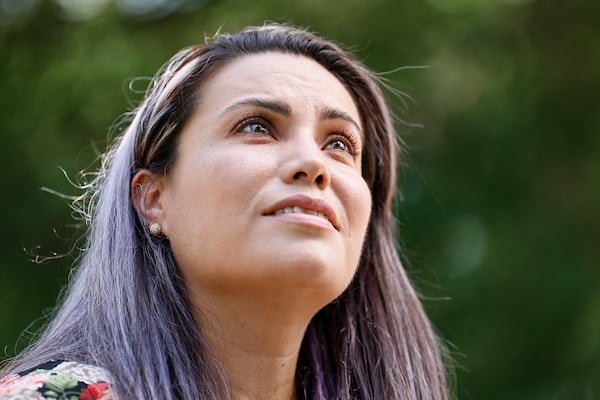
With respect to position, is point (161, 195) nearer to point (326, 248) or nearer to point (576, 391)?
point (326, 248)

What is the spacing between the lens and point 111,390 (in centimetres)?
290

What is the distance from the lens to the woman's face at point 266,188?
3109mm

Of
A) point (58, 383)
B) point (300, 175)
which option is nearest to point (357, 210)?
point (300, 175)

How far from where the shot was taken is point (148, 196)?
351 cm

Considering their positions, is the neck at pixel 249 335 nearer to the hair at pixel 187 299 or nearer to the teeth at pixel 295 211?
the hair at pixel 187 299

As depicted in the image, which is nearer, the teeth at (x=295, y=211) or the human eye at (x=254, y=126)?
the teeth at (x=295, y=211)

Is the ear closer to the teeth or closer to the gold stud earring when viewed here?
the gold stud earring

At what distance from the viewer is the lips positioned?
123 inches

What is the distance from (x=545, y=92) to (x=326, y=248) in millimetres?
5390

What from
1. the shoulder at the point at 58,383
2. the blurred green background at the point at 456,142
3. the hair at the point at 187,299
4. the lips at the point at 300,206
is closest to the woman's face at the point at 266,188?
the lips at the point at 300,206

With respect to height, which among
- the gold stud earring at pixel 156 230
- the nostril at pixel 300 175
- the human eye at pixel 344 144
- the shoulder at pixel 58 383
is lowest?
the shoulder at pixel 58 383

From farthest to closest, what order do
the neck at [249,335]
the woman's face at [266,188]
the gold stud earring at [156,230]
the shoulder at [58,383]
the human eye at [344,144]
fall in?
the human eye at [344,144]
the gold stud earring at [156,230]
the neck at [249,335]
the woman's face at [266,188]
the shoulder at [58,383]

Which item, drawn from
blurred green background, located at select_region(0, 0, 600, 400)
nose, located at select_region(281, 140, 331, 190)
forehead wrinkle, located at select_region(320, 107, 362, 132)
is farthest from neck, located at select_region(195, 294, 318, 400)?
blurred green background, located at select_region(0, 0, 600, 400)

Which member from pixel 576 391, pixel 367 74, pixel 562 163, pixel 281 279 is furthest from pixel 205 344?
pixel 562 163
